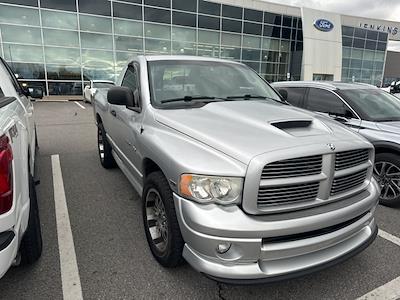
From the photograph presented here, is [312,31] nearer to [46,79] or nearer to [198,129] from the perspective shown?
[46,79]

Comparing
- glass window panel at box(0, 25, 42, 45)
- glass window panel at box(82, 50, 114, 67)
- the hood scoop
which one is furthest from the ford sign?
the hood scoop

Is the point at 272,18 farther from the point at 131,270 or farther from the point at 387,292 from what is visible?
the point at 131,270

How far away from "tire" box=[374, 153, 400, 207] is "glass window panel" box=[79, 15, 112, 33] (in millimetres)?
19085

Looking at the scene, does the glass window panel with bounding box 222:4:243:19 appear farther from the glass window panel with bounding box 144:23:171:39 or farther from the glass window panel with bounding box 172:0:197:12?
the glass window panel with bounding box 144:23:171:39

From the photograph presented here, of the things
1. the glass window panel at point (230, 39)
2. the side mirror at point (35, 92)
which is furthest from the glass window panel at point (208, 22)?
the side mirror at point (35, 92)

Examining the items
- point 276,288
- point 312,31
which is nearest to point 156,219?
point 276,288

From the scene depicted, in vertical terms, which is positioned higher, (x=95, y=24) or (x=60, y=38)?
(x=95, y=24)

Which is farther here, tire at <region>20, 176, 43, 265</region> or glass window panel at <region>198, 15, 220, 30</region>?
glass window panel at <region>198, 15, 220, 30</region>

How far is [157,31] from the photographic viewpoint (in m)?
20.7

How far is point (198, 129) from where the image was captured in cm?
251

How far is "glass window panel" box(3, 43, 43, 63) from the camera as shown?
1770 centimetres

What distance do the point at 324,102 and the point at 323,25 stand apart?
2447 centimetres

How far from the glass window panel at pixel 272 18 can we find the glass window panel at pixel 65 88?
15054 millimetres

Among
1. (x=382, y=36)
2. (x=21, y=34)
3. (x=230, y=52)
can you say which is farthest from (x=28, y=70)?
(x=382, y=36)
